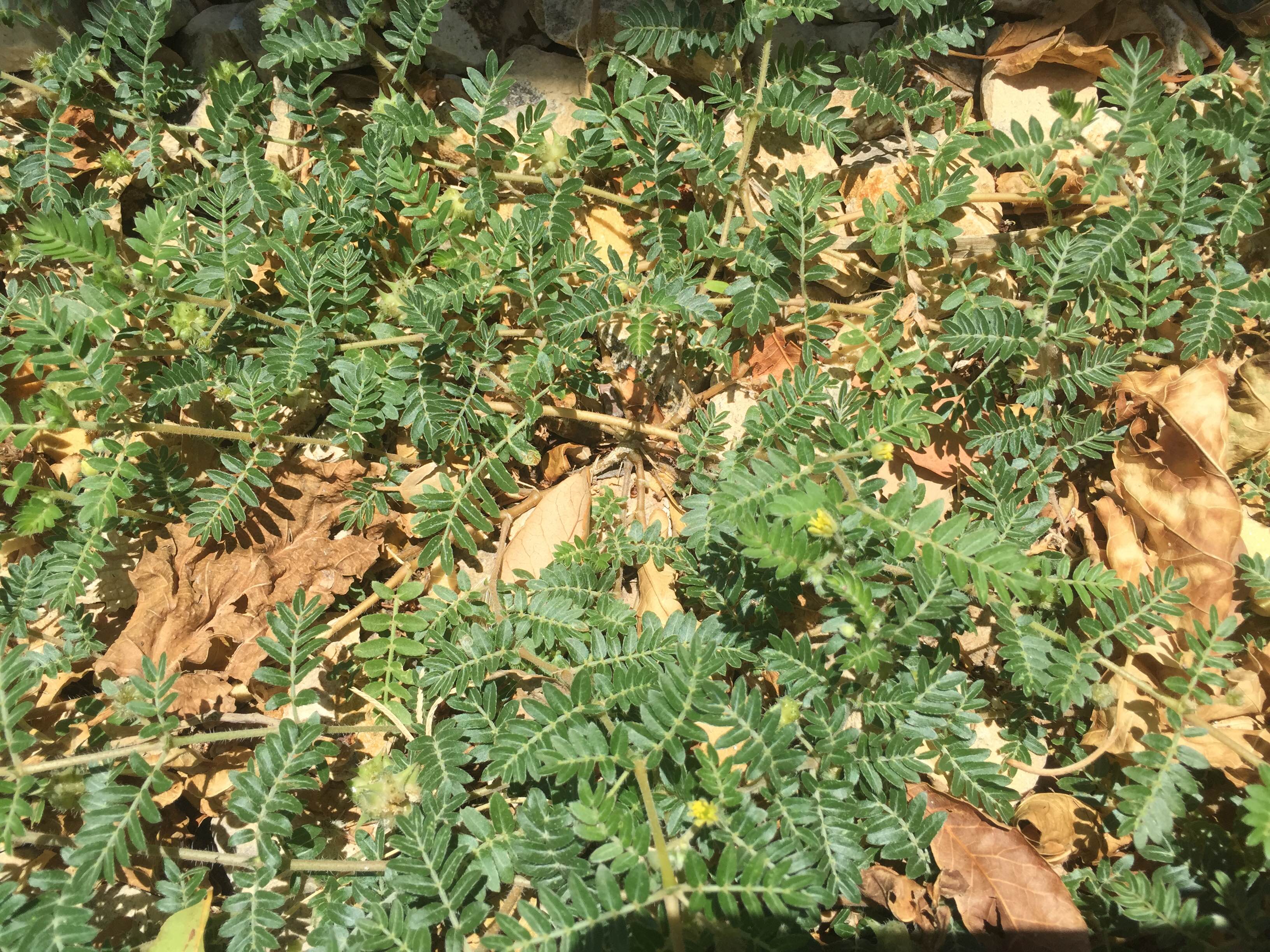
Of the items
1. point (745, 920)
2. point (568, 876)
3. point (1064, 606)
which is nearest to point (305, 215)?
point (568, 876)

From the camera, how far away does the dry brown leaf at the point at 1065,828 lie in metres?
2.95

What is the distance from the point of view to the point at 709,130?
334 cm

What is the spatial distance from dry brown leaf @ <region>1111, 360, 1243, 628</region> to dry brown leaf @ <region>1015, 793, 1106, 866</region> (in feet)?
2.57

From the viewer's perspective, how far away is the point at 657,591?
3369 mm

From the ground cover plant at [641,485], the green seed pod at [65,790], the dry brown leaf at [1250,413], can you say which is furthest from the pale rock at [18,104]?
the dry brown leaf at [1250,413]

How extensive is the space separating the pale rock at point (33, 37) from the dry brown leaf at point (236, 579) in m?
2.20

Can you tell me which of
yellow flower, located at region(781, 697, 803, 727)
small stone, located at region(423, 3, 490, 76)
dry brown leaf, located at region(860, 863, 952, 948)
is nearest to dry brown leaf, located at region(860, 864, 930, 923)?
dry brown leaf, located at region(860, 863, 952, 948)

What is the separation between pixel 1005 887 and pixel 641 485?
1.99 metres

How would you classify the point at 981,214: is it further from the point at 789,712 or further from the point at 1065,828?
the point at 1065,828

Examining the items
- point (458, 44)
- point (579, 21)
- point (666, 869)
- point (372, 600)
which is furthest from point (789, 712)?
point (458, 44)

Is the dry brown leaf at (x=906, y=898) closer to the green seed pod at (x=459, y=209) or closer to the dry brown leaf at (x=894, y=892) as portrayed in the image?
the dry brown leaf at (x=894, y=892)

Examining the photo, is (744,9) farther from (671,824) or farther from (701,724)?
(671,824)

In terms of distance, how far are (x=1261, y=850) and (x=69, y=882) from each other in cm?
366

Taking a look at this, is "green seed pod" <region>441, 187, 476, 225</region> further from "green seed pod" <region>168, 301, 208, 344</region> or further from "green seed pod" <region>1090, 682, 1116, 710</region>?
A: "green seed pod" <region>1090, 682, 1116, 710</region>
